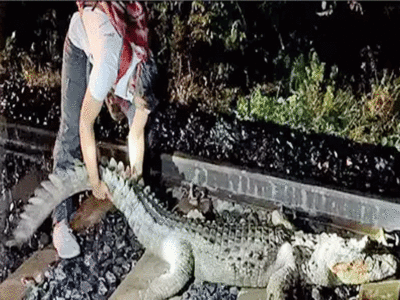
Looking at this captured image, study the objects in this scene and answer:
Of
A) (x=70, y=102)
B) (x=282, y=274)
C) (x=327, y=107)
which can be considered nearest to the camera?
(x=282, y=274)

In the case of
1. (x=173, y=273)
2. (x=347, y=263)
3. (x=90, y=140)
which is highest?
(x=90, y=140)

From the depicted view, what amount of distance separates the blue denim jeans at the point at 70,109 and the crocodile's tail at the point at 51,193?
65 millimetres

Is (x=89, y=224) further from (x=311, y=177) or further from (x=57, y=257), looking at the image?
(x=311, y=177)

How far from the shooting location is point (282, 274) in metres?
3.91

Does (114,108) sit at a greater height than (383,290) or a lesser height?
greater

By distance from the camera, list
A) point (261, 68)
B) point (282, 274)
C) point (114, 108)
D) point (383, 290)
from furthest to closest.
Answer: point (261, 68), point (114, 108), point (282, 274), point (383, 290)

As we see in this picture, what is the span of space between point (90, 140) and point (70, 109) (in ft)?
0.68

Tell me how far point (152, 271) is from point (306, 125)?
1.73m

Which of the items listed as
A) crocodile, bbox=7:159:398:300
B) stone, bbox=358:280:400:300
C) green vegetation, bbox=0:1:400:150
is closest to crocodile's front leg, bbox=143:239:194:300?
crocodile, bbox=7:159:398:300

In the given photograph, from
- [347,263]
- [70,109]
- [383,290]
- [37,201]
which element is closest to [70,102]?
[70,109]

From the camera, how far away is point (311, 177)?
4953 millimetres

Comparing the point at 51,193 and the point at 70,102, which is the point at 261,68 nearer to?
the point at 70,102

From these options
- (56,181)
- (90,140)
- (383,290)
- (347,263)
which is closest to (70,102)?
(90,140)

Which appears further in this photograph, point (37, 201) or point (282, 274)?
point (37, 201)
